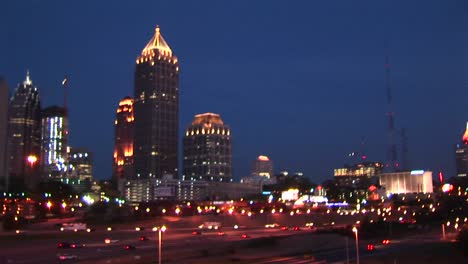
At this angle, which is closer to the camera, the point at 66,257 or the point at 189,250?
the point at 66,257

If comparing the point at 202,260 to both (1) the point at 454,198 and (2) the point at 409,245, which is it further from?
(1) the point at 454,198

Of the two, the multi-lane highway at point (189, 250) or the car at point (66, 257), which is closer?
the car at point (66, 257)

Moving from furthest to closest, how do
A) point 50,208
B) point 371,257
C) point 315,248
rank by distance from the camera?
1. point 50,208
2. point 315,248
3. point 371,257

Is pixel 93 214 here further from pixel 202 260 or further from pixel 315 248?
pixel 202 260

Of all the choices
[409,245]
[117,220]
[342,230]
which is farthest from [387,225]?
[117,220]

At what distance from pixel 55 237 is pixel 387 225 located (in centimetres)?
6801

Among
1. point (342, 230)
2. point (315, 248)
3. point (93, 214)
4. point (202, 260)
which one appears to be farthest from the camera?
point (93, 214)

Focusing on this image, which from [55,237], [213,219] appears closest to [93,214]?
[213,219]

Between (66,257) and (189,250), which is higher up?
(66,257)

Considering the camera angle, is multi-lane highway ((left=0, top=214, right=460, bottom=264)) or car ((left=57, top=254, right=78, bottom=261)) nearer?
car ((left=57, top=254, right=78, bottom=261))

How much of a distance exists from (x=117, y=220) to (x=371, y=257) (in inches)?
3724

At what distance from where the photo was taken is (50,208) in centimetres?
19025

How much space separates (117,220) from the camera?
156 metres

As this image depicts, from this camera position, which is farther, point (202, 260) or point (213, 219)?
point (213, 219)
